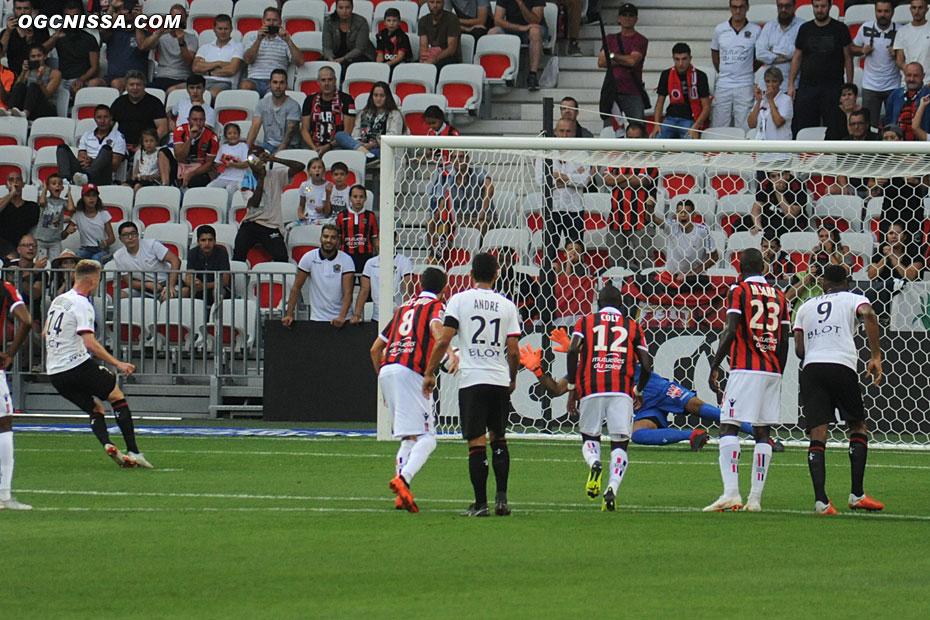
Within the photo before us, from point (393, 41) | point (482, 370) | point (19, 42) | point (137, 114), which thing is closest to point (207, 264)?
point (137, 114)

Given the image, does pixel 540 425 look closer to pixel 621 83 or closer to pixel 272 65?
pixel 621 83

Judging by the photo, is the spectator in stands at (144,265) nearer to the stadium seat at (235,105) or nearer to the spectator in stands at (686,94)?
the stadium seat at (235,105)

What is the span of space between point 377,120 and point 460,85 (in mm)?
1496

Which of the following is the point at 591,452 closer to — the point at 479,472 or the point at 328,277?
the point at 479,472

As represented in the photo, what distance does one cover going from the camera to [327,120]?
20.7m

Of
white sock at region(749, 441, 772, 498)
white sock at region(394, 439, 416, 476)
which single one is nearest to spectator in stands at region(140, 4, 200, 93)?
white sock at region(394, 439, 416, 476)

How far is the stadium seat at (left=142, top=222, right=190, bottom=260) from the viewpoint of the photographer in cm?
1966

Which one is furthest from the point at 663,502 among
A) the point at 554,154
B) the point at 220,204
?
the point at 220,204

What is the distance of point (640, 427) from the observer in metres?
15.4

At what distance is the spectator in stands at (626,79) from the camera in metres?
20.0

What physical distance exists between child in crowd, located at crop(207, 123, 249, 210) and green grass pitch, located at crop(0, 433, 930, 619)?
8.22 m

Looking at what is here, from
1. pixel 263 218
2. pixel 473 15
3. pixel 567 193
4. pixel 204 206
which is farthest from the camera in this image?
pixel 473 15

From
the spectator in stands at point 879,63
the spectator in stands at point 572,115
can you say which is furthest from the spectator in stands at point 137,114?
the spectator in stands at point 879,63

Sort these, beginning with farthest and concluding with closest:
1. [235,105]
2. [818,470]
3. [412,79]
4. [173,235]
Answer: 1. [235,105]
2. [412,79]
3. [173,235]
4. [818,470]
